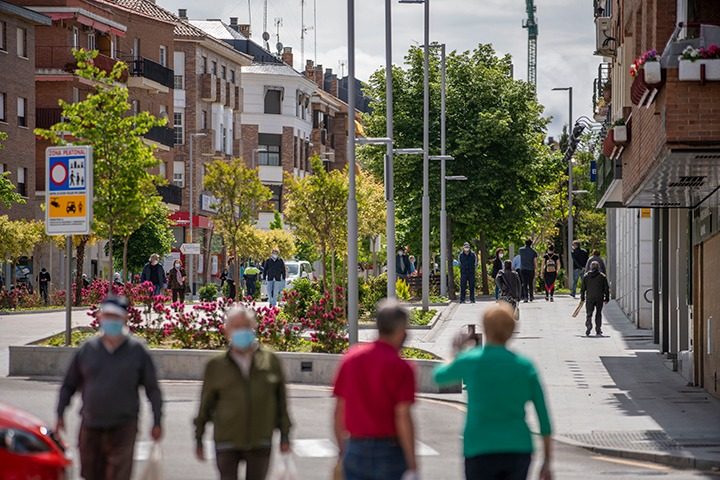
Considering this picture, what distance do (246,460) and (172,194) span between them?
78.3 m

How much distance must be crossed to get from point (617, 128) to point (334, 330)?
5.34 m

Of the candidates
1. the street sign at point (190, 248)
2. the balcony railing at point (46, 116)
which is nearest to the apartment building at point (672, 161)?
the balcony railing at point (46, 116)

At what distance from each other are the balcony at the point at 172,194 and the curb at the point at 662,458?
68.3 metres

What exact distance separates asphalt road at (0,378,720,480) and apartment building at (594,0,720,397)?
3.59m

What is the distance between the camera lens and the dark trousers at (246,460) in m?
10.4

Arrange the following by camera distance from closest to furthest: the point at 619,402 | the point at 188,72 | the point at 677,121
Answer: the point at 677,121 → the point at 619,402 → the point at 188,72

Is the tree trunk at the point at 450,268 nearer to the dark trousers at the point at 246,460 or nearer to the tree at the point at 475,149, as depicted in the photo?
the tree at the point at 475,149

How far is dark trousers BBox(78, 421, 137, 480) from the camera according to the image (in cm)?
1118

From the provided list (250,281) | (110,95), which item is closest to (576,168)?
(250,281)

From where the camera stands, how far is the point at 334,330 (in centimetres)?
2769

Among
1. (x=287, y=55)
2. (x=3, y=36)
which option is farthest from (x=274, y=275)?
(x=287, y=55)

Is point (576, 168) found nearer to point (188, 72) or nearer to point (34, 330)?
point (188, 72)

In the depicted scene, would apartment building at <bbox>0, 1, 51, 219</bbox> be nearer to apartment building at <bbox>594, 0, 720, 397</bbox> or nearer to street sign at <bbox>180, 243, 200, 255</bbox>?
street sign at <bbox>180, 243, 200, 255</bbox>

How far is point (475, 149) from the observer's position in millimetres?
64312
